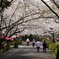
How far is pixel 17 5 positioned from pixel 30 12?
1.53 meters

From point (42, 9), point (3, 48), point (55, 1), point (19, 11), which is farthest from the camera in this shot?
point (3, 48)

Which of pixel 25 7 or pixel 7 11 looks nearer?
pixel 25 7

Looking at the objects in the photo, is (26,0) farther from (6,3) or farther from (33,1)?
(6,3)

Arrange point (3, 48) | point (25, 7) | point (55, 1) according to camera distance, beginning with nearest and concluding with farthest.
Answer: point (55, 1) → point (25, 7) → point (3, 48)

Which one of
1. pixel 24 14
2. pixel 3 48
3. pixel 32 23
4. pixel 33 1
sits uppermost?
pixel 33 1

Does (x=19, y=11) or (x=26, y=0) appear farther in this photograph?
(x=19, y=11)

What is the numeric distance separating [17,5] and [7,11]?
1.95 meters

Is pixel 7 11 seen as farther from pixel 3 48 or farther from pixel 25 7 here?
pixel 3 48

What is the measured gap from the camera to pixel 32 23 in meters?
33.5

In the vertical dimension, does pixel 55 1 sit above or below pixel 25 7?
above

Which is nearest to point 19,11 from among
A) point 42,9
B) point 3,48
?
point 42,9

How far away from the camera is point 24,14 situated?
2506cm

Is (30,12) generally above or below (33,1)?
below

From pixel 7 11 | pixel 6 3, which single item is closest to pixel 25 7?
pixel 7 11
